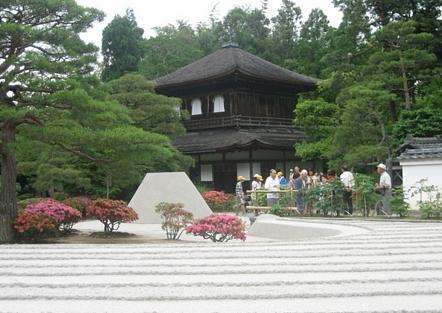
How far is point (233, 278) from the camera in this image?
6.74 metres

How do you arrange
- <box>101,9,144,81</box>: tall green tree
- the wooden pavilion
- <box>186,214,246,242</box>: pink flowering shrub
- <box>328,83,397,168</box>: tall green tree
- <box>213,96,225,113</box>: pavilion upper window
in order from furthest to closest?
<box>101,9,144,81</box>: tall green tree, <box>213,96,225,113</box>: pavilion upper window, the wooden pavilion, <box>328,83,397,168</box>: tall green tree, <box>186,214,246,242</box>: pink flowering shrub

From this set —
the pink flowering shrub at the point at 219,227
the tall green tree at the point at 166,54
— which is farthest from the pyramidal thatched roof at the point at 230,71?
the pink flowering shrub at the point at 219,227

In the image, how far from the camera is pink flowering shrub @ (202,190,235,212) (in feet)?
73.6

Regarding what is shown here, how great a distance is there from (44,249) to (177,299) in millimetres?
4948

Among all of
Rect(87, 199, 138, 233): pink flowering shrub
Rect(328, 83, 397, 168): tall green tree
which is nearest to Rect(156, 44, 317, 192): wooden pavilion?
Rect(328, 83, 397, 168): tall green tree

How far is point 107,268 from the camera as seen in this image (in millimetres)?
7598

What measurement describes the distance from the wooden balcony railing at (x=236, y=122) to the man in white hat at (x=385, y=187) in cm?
1401

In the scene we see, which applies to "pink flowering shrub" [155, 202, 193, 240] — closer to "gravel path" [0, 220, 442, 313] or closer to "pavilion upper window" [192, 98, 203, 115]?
"gravel path" [0, 220, 442, 313]

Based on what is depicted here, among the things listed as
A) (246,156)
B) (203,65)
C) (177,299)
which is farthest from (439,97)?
(177,299)

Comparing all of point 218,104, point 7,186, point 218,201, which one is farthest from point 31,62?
point 218,104

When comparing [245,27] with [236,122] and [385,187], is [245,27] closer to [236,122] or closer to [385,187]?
[236,122]

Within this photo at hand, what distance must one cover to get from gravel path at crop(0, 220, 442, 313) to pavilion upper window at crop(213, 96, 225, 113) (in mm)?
19848

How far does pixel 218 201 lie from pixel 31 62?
1192 cm

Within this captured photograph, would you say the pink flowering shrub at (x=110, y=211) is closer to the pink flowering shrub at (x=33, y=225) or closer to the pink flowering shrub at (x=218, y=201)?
the pink flowering shrub at (x=33, y=225)
